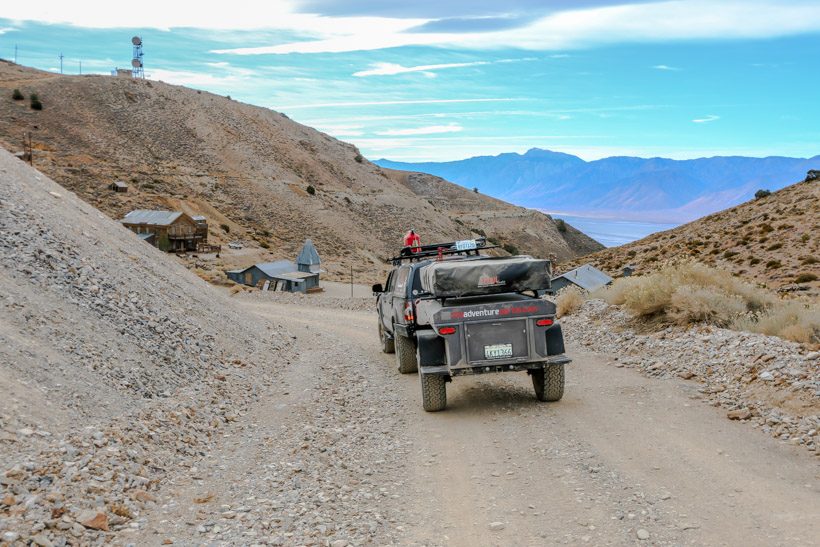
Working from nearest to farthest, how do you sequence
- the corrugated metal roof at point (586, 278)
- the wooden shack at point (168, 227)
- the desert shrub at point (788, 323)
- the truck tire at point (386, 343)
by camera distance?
the desert shrub at point (788, 323) < the truck tire at point (386, 343) < the corrugated metal roof at point (586, 278) < the wooden shack at point (168, 227)

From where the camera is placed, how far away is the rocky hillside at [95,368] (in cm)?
729

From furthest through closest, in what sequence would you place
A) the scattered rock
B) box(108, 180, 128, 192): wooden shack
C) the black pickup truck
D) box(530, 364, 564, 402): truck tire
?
box(108, 180, 128, 192): wooden shack < box(530, 364, 564, 402): truck tire < the black pickup truck < the scattered rock

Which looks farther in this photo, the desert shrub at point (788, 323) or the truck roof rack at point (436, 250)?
the truck roof rack at point (436, 250)

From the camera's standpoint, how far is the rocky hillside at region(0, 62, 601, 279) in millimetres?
84812

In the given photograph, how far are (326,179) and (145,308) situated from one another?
4205 inches

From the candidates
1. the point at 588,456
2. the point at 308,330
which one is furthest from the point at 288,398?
the point at 308,330

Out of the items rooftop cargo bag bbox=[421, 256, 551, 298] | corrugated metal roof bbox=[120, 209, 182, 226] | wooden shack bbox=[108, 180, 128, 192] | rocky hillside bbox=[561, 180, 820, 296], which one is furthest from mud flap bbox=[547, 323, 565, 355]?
wooden shack bbox=[108, 180, 128, 192]

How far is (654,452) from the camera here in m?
9.26

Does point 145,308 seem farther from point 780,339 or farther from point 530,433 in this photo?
point 780,339

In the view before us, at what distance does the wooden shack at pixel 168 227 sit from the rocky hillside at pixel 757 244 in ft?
117

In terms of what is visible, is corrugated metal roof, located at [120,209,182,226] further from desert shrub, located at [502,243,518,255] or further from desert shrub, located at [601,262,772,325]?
desert shrub, located at [502,243,518,255]

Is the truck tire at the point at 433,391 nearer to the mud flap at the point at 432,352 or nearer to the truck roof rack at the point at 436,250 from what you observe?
the mud flap at the point at 432,352

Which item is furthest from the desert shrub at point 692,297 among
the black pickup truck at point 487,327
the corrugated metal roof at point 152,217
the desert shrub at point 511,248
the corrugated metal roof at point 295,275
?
the desert shrub at point 511,248

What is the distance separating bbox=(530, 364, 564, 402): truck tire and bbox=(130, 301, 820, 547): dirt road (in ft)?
0.63
